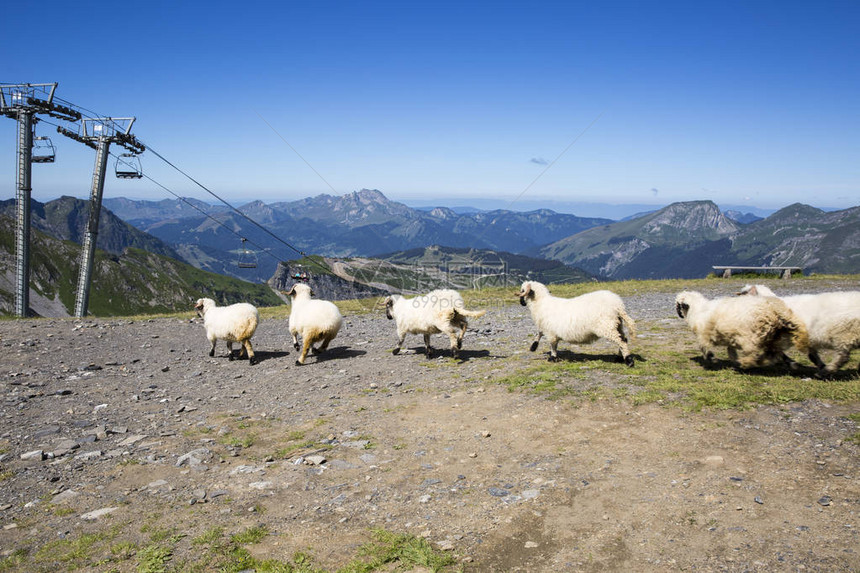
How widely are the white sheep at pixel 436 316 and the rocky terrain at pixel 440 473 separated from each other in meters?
1.69

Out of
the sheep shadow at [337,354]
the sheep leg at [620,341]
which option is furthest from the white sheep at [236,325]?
the sheep leg at [620,341]

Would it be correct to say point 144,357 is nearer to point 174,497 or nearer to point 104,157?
point 174,497

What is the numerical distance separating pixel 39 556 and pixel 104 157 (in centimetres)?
3533

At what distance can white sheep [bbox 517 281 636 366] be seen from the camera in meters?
13.0

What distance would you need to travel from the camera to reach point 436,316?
1576 centimetres

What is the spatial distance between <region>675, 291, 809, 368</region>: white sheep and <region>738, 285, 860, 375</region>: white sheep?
559 mm

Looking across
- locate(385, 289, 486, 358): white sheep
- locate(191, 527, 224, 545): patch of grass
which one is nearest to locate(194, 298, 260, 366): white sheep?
locate(385, 289, 486, 358): white sheep

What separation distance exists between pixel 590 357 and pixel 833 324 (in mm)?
5989

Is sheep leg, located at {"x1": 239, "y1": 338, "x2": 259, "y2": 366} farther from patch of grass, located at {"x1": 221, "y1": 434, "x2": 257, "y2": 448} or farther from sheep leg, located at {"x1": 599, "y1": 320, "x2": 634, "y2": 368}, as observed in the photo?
sheep leg, located at {"x1": 599, "y1": 320, "x2": 634, "y2": 368}

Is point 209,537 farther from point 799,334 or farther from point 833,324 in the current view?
point 833,324

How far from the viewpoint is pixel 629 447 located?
8.40m

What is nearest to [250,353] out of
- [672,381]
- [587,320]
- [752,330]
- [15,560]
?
[15,560]

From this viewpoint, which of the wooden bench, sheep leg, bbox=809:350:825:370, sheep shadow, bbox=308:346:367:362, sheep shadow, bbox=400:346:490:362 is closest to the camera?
sheep leg, bbox=809:350:825:370

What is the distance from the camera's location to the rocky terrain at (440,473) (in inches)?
230
